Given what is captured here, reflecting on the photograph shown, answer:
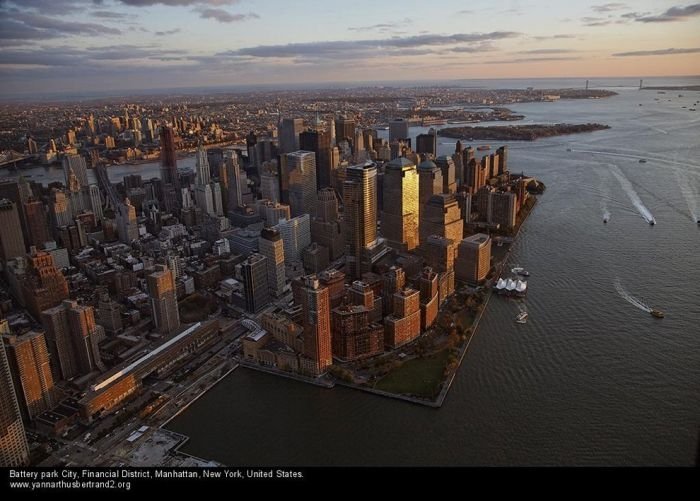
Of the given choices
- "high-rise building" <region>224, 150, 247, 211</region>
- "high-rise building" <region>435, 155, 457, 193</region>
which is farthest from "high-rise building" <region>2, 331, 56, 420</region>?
"high-rise building" <region>435, 155, 457, 193</region>

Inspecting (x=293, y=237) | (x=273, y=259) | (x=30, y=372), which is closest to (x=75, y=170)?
(x=293, y=237)

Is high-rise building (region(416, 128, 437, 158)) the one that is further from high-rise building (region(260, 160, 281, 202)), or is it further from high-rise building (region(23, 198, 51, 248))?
high-rise building (region(23, 198, 51, 248))

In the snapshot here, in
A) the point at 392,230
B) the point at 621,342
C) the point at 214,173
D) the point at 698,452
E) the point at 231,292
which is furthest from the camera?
the point at 214,173

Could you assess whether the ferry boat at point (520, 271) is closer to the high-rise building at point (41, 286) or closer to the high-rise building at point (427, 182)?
the high-rise building at point (427, 182)

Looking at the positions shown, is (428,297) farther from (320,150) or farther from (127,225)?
(320,150)

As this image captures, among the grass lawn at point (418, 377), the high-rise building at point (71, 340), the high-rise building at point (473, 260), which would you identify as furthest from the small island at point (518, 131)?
the high-rise building at point (71, 340)

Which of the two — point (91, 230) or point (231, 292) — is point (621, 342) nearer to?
point (231, 292)

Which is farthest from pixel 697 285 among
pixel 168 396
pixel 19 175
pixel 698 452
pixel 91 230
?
pixel 91 230
